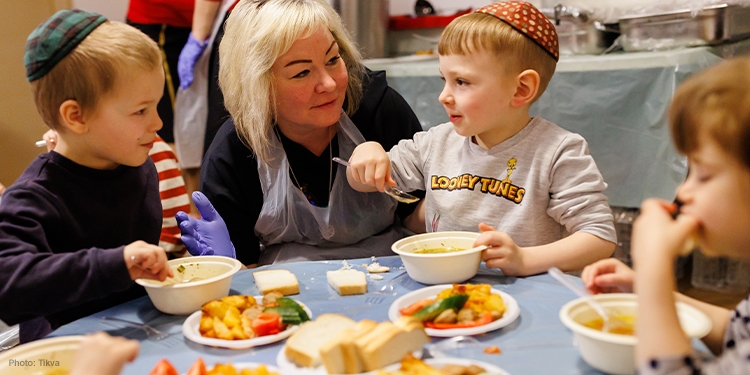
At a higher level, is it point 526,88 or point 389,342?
point 526,88

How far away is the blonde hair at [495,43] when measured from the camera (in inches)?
57.4

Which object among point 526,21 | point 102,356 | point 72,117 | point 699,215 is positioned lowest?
point 102,356

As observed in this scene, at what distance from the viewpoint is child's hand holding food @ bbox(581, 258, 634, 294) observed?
1.03m

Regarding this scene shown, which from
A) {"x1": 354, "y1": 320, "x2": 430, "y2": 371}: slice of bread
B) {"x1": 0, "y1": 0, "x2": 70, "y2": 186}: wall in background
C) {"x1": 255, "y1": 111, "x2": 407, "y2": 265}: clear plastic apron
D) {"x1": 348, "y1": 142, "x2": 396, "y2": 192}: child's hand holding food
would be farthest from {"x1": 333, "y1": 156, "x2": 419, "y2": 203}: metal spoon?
{"x1": 0, "y1": 0, "x2": 70, "y2": 186}: wall in background

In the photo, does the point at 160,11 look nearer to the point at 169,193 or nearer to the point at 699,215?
the point at 169,193

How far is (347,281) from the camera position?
49.4 inches

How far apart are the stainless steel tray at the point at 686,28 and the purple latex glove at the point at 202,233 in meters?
1.84

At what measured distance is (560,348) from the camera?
94cm

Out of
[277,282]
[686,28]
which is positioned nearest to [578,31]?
[686,28]

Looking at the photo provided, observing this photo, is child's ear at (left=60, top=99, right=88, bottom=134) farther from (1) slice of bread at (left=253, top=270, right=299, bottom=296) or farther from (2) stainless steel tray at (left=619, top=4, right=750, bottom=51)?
(2) stainless steel tray at (left=619, top=4, right=750, bottom=51)

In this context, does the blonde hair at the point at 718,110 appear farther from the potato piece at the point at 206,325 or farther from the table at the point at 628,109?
the table at the point at 628,109

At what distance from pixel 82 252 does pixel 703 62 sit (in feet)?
7.25

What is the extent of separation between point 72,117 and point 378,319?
769mm

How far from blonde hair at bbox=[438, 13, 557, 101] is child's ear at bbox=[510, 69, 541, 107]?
0.07 ft
